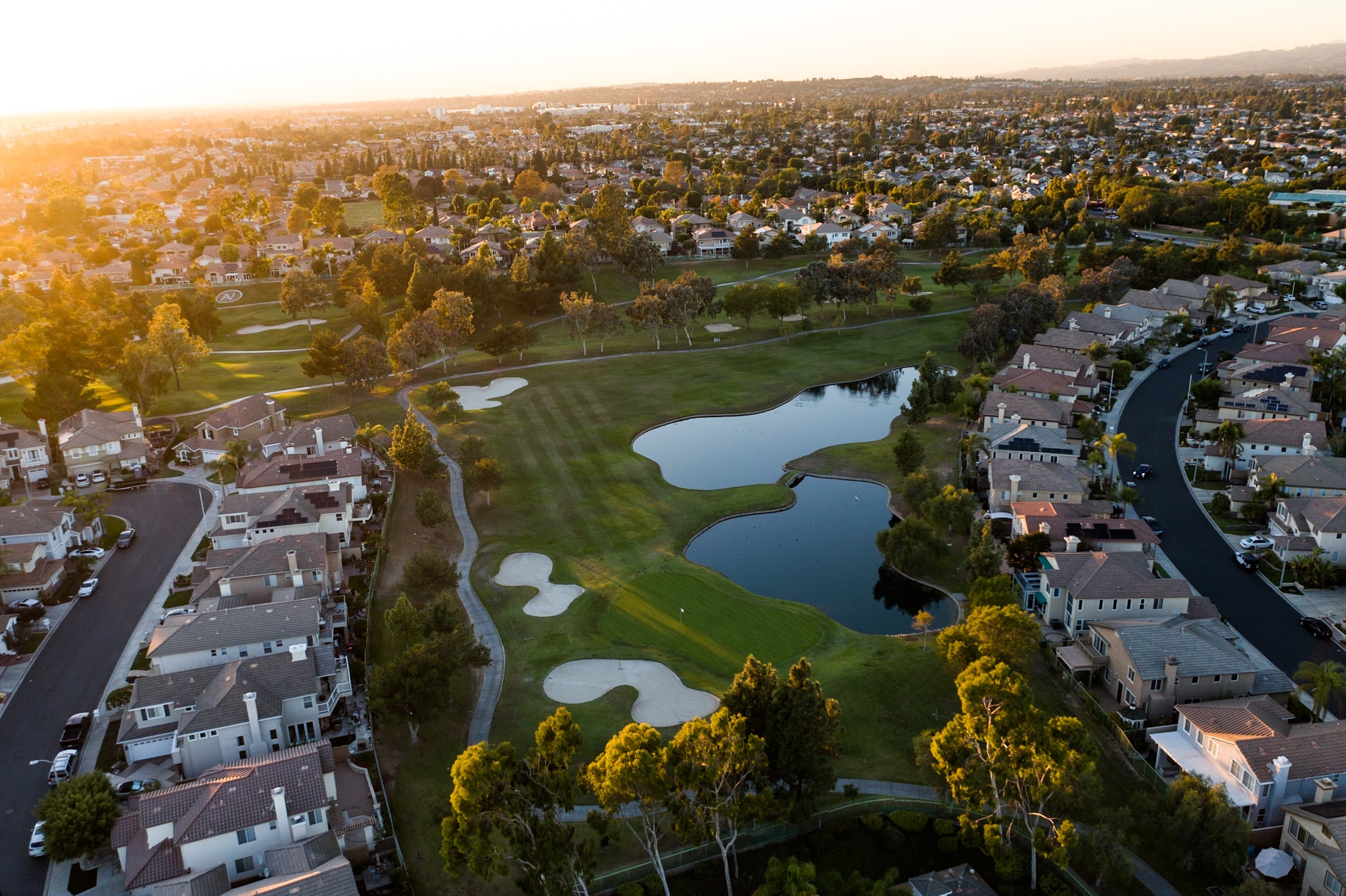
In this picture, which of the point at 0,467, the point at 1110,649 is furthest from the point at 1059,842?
the point at 0,467

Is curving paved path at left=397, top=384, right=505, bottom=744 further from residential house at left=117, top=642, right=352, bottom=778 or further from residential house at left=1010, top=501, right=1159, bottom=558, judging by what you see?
residential house at left=1010, top=501, right=1159, bottom=558

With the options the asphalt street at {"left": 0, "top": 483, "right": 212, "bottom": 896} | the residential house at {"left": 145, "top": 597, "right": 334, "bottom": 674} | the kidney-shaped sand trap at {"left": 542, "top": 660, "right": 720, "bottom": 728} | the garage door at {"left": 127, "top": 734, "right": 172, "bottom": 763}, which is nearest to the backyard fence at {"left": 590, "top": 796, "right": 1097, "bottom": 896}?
the kidney-shaped sand trap at {"left": 542, "top": 660, "right": 720, "bottom": 728}

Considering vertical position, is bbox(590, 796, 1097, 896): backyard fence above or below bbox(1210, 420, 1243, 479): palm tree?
below

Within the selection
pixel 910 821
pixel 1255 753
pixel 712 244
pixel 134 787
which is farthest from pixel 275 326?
pixel 1255 753

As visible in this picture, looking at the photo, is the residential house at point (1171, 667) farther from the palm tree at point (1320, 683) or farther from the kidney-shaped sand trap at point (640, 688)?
the kidney-shaped sand trap at point (640, 688)

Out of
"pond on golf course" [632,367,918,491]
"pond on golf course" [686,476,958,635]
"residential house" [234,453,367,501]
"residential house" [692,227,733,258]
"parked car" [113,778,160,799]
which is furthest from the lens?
"residential house" [692,227,733,258]

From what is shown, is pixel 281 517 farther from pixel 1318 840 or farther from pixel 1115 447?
pixel 1115 447

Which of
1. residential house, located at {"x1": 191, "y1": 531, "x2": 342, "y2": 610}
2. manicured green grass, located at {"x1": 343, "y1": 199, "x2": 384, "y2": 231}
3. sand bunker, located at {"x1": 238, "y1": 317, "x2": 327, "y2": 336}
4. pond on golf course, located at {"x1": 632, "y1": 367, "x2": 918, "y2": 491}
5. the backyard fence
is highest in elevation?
manicured green grass, located at {"x1": 343, "y1": 199, "x2": 384, "y2": 231}
